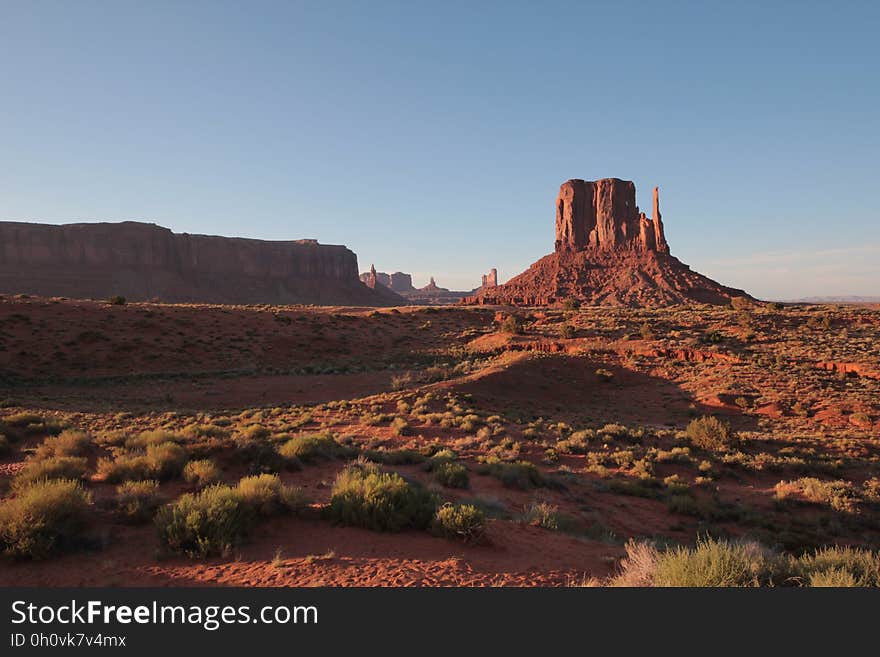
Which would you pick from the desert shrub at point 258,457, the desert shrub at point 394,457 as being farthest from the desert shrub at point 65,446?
the desert shrub at point 394,457

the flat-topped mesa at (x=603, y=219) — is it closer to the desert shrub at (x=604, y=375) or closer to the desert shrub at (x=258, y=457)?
the desert shrub at (x=604, y=375)

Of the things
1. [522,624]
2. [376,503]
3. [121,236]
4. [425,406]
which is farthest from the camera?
[121,236]

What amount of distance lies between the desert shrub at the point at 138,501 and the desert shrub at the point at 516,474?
22.6 feet

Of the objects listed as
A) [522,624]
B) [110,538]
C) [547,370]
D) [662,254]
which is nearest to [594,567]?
[522,624]

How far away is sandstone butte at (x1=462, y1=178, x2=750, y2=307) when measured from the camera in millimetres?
85750

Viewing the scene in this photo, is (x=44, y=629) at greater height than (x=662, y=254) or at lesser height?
lesser

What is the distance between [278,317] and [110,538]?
44023 millimetres

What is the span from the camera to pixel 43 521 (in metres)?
5.33

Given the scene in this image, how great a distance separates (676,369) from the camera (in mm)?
27422

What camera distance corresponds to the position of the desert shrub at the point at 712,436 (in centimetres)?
1530

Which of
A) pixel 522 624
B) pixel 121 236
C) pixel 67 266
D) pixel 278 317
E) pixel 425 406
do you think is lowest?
pixel 425 406

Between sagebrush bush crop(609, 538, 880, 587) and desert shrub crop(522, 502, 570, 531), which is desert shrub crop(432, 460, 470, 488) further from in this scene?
sagebrush bush crop(609, 538, 880, 587)

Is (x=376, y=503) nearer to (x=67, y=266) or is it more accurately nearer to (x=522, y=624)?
(x=522, y=624)

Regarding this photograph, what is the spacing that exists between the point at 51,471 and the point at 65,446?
8.17 feet
